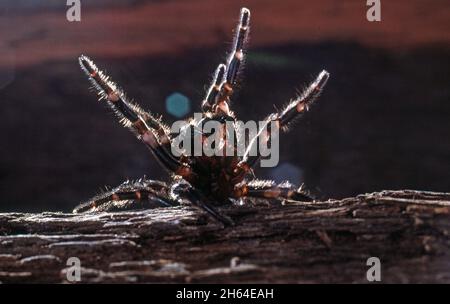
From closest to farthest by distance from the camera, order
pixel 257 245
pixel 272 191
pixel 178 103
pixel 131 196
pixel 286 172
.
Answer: pixel 257 245 → pixel 272 191 → pixel 131 196 → pixel 286 172 → pixel 178 103

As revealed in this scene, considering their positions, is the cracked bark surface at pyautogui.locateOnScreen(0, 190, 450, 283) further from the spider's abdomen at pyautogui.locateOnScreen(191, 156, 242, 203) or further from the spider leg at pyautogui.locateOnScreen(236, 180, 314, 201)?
the spider's abdomen at pyautogui.locateOnScreen(191, 156, 242, 203)

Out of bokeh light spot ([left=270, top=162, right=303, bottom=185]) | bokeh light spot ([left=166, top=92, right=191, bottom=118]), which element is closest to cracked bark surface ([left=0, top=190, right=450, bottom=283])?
bokeh light spot ([left=270, top=162, right=303, bottom=185])

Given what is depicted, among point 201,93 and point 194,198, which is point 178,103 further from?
point 194,198

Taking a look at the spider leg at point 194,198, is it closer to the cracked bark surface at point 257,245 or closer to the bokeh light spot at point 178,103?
the cracked bark surface at point 257,245

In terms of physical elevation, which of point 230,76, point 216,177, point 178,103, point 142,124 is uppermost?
point 178,103

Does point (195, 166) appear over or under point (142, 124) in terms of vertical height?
under

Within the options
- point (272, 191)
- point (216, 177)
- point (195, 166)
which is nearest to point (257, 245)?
point (272, 191)

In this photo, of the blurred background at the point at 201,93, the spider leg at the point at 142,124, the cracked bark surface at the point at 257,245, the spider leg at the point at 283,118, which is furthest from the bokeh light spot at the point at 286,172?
the cracked bark surface at the point at 257,245
